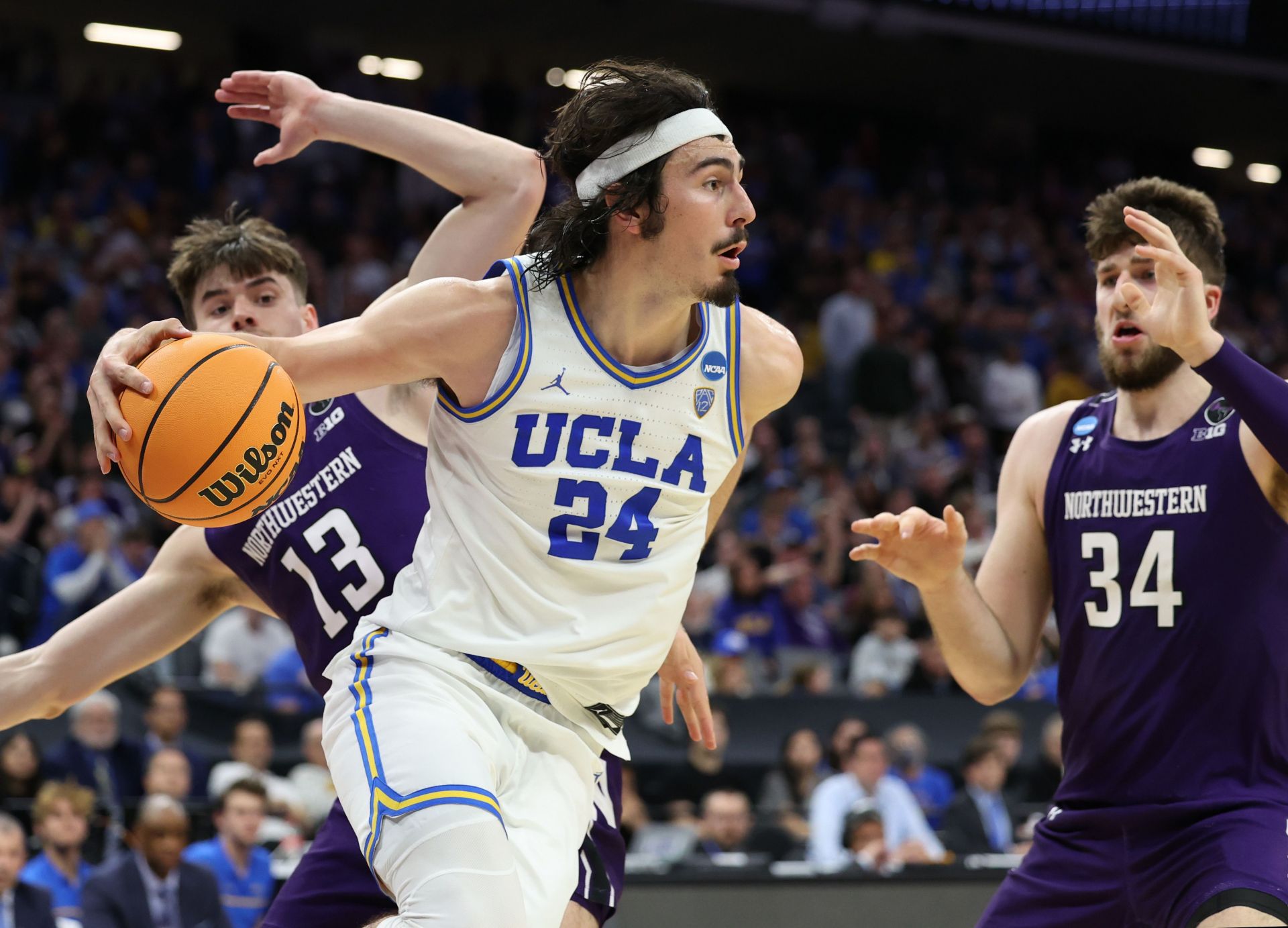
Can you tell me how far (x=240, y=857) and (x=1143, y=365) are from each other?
561cm

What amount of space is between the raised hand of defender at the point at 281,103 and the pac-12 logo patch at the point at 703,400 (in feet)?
4.79

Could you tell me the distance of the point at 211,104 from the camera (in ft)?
56.9

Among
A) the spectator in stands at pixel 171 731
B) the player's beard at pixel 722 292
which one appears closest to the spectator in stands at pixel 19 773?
the spectator in stands at pixel 171 731

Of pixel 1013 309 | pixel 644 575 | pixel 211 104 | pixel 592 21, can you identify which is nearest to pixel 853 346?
pixel 1013 309

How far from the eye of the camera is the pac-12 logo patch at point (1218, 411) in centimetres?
430

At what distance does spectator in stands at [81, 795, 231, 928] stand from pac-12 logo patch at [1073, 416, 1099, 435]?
16.6ft

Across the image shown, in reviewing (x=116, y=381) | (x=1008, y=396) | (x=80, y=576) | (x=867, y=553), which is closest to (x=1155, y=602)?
(x=867, y=553)

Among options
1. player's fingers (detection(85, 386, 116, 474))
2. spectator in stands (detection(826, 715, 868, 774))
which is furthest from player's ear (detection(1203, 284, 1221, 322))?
spectator in stands (detection(826, 715, 868, 774))

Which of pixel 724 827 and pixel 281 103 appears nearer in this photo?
pixel 281 103

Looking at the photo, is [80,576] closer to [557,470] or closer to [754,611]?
[754,611]

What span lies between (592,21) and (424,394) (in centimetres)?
1635

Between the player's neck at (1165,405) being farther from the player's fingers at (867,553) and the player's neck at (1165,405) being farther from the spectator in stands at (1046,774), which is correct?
the spectator in stands at (1046,774)

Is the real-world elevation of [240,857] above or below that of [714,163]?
below

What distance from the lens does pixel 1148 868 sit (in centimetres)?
410
